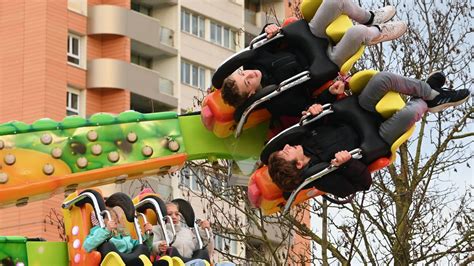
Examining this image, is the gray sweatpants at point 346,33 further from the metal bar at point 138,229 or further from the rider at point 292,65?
the metal bar at point 138,229

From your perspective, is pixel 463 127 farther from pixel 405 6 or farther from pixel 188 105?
pixel 188 105

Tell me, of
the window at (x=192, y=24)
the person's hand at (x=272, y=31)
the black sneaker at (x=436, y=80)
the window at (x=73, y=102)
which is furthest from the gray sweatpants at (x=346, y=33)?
the window at (x=192, y=24)

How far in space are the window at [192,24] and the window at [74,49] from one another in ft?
13.9

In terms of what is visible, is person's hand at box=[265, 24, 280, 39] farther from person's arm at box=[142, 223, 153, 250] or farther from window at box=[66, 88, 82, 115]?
window at box=[66, 88, 82, 115]

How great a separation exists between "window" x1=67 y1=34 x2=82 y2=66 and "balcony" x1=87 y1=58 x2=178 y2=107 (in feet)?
1.39

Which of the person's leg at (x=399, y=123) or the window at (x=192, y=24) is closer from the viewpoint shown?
the person's leg at (x=399, y=123)

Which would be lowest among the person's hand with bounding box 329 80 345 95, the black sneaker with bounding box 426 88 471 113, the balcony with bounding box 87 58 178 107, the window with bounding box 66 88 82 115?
the black sneaker with bounding box 426 88 471 113

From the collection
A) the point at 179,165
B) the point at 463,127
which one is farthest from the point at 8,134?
the point at 463,127

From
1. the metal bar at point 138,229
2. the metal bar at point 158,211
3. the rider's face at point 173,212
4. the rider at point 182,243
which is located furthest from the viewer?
the rider's face at point 173,212

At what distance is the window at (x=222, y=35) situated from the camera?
54.7 meters

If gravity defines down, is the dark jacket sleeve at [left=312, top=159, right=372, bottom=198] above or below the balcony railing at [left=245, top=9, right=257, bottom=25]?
below

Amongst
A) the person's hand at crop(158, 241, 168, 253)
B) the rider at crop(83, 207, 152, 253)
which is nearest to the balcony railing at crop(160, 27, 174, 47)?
the rider at crop(83, 207, 152, 253)

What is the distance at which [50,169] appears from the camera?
45.0 ft

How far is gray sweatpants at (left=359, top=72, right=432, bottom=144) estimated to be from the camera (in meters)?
13.3
